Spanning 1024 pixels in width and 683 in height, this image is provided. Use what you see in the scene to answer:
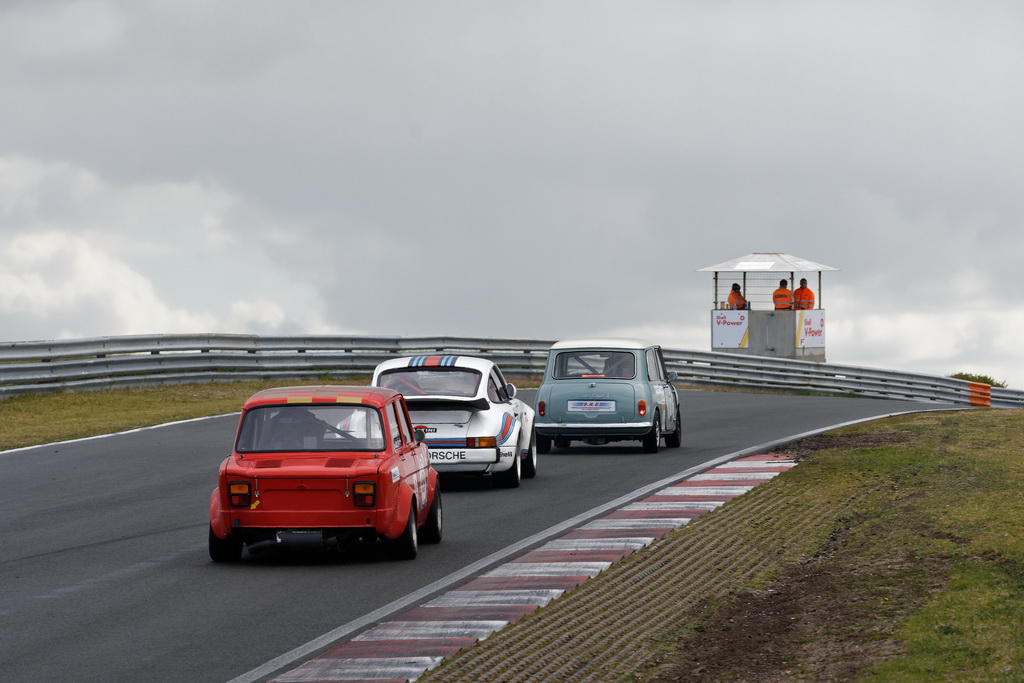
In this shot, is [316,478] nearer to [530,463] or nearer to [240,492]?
[240,492]

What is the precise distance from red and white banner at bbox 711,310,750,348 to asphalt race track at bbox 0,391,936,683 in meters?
21.2

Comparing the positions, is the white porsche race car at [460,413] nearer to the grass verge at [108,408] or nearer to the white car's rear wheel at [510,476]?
the white car's rear wheel at [510,476]

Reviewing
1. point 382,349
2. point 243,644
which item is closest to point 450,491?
point 243,644

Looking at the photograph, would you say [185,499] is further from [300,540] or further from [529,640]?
[529,640]

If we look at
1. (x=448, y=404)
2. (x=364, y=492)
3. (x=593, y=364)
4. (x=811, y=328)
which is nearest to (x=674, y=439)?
(x=593, y=364)

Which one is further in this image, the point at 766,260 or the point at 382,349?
the point at 766,260

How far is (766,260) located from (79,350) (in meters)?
21.8

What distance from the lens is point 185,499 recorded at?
1423 centimetres

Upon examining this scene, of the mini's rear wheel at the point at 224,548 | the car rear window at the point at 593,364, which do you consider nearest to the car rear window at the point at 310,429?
the mini's rear wheel at the point at 224,548

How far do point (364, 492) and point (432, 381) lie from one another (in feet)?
17.0

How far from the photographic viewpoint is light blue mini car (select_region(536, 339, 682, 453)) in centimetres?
1825

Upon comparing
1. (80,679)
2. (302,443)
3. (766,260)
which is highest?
(766,260)

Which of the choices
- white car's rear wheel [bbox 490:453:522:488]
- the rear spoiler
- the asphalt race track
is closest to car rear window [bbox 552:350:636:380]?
the asphalt race track

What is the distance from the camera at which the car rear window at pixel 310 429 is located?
10.3m
